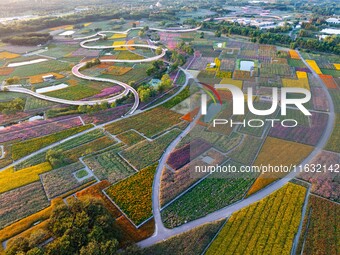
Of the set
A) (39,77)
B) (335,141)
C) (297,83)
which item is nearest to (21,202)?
(39,77)

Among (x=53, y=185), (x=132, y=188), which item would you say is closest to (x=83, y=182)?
(x=53, y=185)

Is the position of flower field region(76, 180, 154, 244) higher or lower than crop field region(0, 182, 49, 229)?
higher

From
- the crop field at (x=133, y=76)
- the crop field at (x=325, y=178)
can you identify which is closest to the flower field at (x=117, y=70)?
the crop field at (x=133, y=76)

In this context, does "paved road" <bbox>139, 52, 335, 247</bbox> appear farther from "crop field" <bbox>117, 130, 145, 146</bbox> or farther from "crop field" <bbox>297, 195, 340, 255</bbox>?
"crop field" <bbox>117, 130, 145, 146</bbox>

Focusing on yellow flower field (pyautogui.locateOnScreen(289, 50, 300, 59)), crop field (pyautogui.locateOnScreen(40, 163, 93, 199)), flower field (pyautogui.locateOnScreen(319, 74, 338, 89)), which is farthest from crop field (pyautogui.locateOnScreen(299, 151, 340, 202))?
yellow flower field (pyautogui.locateOnScreen(289, 50, 300, 59))

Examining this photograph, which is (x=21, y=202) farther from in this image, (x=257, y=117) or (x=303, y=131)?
(x=303, y=131)

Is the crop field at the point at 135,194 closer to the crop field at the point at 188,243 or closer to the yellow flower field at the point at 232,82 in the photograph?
the crop field at the point at 188,243

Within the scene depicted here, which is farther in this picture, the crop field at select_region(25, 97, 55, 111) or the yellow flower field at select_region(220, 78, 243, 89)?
the yellow flower field at select_region(220, 78, 243, 89)
